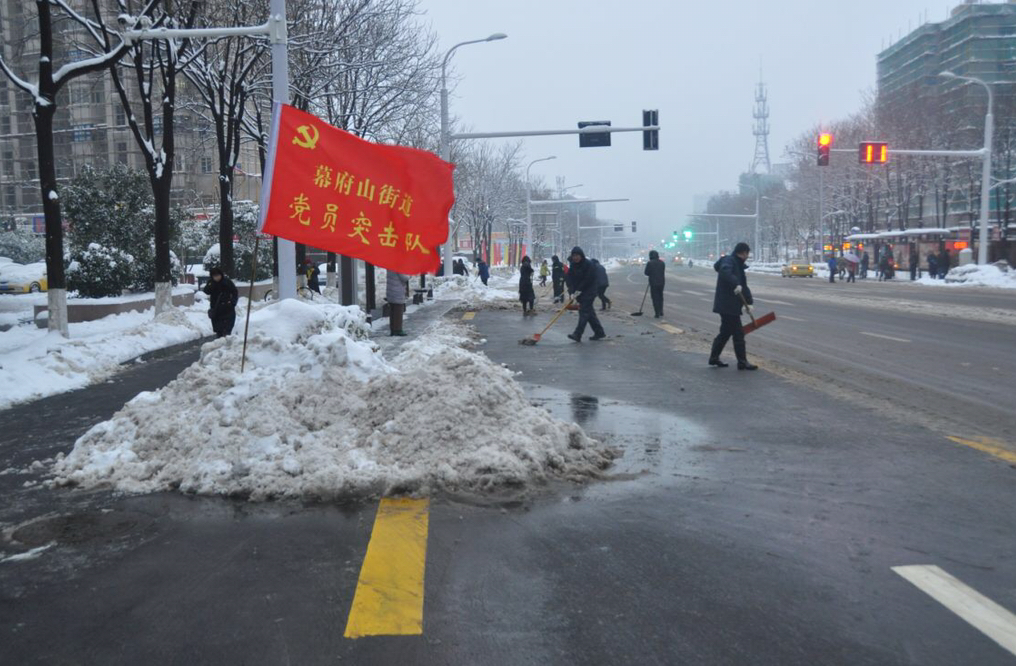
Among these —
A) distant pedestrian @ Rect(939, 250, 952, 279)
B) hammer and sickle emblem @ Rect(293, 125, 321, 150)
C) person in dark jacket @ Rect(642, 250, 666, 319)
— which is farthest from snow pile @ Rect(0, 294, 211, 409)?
distant pedestrian @ Rect(939, 250, 952, 279)

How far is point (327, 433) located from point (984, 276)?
3842 cm

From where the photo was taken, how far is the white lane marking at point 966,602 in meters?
Answer: 3.54

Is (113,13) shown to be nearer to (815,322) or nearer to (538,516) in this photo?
(815,322)

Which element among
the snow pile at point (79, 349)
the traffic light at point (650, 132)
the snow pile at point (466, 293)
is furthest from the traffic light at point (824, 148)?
the snow pile at point (79, 349)

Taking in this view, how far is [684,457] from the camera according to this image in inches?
261

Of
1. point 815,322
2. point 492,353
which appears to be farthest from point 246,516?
point 815,322

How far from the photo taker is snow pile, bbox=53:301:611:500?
18.7 feet

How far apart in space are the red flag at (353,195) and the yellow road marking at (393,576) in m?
2.70

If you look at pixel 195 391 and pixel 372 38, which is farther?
pixel 372 38

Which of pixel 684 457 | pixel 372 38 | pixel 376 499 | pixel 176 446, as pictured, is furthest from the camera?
pixel 372 38

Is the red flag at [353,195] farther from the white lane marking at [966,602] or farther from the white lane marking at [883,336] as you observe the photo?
the white lane marking at [883,336]

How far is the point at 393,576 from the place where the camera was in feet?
13.8

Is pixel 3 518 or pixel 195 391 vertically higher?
pixel 195 391

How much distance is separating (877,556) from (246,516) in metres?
3.56
